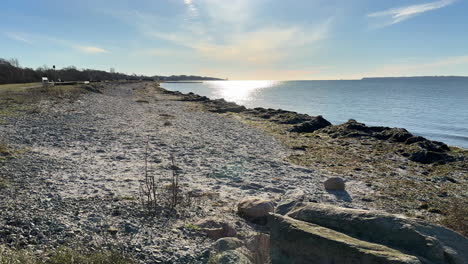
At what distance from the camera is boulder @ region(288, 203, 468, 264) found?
4.43m

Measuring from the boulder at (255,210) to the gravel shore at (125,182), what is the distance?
0.25 m

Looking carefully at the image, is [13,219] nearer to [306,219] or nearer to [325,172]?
[306,219]

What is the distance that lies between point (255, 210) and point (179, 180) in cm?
391

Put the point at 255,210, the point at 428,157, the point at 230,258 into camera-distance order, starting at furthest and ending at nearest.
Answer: the point at 428,157 < the point at 255,210 < the point at 230,258

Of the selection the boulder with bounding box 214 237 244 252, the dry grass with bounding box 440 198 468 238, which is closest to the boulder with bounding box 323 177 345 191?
the dry grass with bounding box 440 198 468 238

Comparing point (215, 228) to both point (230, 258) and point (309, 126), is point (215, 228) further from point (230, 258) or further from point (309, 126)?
point (309, 126)

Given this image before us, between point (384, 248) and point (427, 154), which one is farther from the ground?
point (384, 248)

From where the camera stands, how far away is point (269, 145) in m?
19.4

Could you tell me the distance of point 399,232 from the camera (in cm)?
480

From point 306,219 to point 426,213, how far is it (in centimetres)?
674

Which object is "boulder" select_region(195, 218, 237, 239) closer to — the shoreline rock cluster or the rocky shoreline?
the rocky shoreline

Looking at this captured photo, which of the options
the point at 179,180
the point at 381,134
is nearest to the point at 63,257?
the point at 179,180

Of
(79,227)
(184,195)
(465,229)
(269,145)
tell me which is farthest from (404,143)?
(79,227)

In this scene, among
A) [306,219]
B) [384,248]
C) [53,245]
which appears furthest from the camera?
[306,219]
